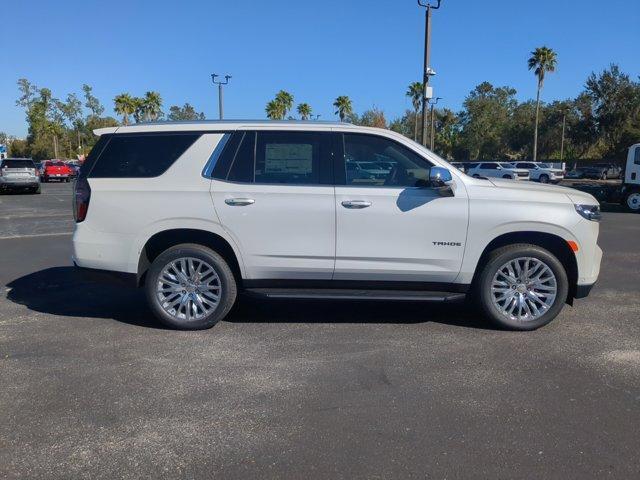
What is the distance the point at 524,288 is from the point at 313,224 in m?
2.11

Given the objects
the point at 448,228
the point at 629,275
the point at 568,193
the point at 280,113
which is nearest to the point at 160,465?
the point at 448,228

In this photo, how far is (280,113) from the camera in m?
62.2

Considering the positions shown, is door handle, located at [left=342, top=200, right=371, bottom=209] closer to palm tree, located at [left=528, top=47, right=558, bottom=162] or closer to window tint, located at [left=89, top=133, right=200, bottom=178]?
window tint, located at [left=89, top=133, right=200, bottom=178]

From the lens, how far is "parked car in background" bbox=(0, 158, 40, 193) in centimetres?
2536

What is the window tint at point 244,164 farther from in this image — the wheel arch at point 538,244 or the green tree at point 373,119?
the green tree at point 373,119

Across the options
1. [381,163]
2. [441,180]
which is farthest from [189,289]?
[441,180]

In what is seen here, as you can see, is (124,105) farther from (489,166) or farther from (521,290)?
(521,290)

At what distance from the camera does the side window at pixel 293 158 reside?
17.5ft

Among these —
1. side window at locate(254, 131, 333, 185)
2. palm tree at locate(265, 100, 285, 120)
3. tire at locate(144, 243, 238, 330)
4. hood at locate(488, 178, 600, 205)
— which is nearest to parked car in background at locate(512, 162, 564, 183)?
palm tree at locate(265, 100, 285, 120)

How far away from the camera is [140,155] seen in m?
5.45

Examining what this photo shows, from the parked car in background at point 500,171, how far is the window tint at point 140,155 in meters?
33.7

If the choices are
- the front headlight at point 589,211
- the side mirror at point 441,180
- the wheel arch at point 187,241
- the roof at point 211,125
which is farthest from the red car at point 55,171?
the front headlight at point 589,211

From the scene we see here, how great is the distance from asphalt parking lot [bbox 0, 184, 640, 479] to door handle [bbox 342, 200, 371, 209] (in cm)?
121

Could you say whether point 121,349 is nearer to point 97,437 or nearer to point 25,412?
point 25,412
